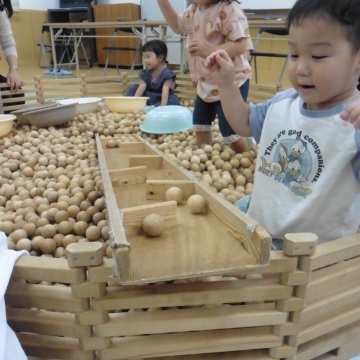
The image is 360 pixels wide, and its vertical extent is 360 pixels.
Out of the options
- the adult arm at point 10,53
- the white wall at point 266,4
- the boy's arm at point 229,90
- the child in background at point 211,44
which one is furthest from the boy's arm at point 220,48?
the white wall at point 266,4

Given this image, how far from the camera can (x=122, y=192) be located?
3.31ft

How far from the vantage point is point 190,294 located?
590 millimetres

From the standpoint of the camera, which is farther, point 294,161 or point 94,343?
point 294,161

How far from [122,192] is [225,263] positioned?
19.1 inches

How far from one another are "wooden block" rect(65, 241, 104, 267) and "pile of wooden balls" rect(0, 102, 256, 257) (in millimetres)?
364

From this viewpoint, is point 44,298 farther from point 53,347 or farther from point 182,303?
point 182,303

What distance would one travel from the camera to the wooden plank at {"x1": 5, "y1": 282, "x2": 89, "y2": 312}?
0.58 meters

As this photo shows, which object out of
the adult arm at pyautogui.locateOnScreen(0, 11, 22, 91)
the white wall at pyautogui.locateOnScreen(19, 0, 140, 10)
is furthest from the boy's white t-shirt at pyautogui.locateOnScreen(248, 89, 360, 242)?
the white wall at pyautogui.locateOnScreen(19, 0, 140, 10)

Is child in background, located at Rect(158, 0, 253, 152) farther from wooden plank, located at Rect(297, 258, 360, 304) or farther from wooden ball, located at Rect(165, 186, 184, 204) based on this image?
wooden plank, located at Rect(297, 258, 360, 304)

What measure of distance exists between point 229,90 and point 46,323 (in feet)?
2.04

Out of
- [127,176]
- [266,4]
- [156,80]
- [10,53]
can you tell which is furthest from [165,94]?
[266,4]

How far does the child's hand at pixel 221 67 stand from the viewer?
2.71 ft

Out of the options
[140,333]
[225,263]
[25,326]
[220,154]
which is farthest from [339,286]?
[220,154]

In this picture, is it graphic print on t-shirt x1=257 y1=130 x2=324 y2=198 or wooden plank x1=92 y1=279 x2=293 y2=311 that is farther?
graphic print on t-shirt x1=257 y1=130 x2=324 y2=198
